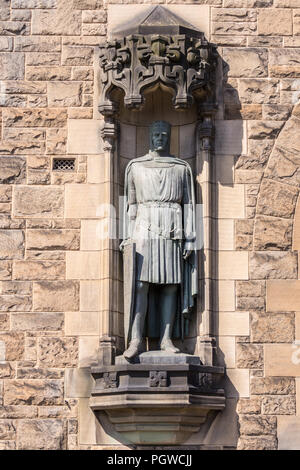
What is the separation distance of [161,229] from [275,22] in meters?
2.50

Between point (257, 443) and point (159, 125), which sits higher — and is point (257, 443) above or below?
below

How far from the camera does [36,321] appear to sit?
11781mm

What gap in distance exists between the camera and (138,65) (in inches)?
469

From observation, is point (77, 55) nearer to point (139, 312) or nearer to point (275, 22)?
point (275, 22)

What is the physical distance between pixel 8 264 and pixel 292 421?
3.12m

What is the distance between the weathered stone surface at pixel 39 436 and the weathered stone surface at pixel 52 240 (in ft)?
5.56

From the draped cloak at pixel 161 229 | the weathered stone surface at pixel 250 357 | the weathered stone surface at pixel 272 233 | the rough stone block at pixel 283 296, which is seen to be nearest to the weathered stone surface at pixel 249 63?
the draped cloak at pixel 161 229

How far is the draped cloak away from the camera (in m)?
11.7

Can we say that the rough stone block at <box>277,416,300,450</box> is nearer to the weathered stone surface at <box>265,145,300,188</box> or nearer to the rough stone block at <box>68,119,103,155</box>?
the weathered stone surface at <box>265,145,300,188</box>

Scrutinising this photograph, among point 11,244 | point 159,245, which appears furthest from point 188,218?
point 11,244

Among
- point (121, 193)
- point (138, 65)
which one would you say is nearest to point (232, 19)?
point (138, 65)

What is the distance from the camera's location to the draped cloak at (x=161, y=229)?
38.2 feet

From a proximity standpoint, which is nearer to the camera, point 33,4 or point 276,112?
point 276,112

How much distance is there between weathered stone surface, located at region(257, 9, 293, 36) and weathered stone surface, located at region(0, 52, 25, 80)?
244 centimetres
